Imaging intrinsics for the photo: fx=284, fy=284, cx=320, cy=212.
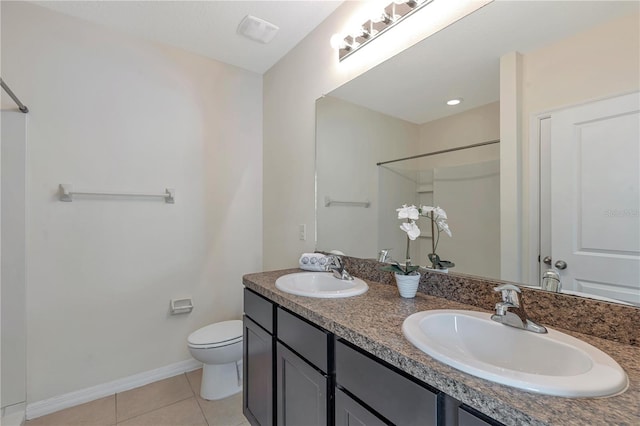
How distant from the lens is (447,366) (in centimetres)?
63

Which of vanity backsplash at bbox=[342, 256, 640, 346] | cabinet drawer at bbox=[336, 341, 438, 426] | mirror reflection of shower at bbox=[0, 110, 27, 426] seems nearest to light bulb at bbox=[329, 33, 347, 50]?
vanity backsplash at bbox=[342, 256, 640, 346]

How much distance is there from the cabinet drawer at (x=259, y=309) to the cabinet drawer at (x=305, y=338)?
9cm

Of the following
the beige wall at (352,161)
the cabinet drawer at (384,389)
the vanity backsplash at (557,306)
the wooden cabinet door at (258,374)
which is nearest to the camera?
the cabinet drawer at (384,389)

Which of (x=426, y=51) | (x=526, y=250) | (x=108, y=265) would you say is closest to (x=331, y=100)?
(x=426, y=51)

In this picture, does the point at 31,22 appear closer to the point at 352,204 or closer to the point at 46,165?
the point at 46,165

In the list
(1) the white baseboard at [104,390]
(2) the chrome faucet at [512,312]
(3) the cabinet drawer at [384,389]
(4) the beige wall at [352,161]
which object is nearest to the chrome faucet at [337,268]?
(4) the beige wall at [352,161]

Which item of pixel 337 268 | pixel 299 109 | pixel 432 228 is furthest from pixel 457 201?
pixel 299 109

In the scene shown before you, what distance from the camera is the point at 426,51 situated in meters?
1.28

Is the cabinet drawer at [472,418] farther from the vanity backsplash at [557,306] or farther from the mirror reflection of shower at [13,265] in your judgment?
the mirror reflection of shower at [13,265]

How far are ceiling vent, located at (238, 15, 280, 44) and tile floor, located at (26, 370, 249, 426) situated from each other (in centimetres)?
245

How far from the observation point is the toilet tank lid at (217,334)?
1793mm

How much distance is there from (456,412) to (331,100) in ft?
5.56

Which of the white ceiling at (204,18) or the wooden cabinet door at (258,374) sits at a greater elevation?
the white ceiling at (204,18)

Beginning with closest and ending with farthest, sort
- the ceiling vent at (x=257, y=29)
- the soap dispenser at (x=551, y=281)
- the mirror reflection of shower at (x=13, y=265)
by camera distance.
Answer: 1. the soap dispenser at (x=551, y=281)
2. the mirror reflection of shower at (x=13, y=265)
3. the ceiling vent at (x=257, y=29)
